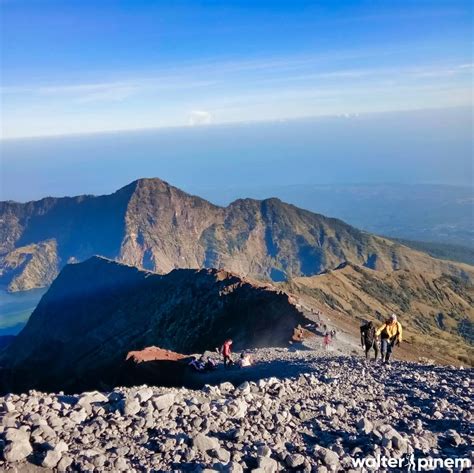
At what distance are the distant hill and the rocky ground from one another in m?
88.9

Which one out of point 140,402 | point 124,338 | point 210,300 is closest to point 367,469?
point 140,402

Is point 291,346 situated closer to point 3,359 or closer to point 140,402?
point 140,402

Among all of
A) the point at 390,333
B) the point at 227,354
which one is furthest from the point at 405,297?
the point at 390,333

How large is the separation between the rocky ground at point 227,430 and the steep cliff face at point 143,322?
28009 millimetres

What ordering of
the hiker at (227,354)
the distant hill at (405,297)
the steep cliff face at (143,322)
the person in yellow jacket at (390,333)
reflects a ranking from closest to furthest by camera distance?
the person in yellow jacket at (390,333)
the hiker at (227,354)
the steep cliff face at (143,322)
the distant hill at (405,297)

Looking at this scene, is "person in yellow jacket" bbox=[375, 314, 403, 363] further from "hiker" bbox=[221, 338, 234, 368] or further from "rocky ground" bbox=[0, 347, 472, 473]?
"hiker" bbox=[221, 338, 234, 368]

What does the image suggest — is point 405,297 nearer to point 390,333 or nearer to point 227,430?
point 390,333

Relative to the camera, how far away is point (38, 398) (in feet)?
39.0

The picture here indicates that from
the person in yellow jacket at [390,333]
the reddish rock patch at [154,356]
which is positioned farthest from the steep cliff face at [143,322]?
the person in yellow jacket at [390,333]

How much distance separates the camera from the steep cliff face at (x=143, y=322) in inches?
2080

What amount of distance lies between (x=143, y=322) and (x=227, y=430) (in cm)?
6961

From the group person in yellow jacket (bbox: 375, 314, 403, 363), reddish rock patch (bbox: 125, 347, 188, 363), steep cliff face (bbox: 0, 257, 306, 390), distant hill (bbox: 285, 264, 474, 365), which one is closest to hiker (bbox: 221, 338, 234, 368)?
person in yellow jacket (bbox: 375, 314, 403, 363)

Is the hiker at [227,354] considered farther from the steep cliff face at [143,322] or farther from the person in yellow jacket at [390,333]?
the steep cliff face at [143,322]

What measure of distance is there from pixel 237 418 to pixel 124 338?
6631 cm
